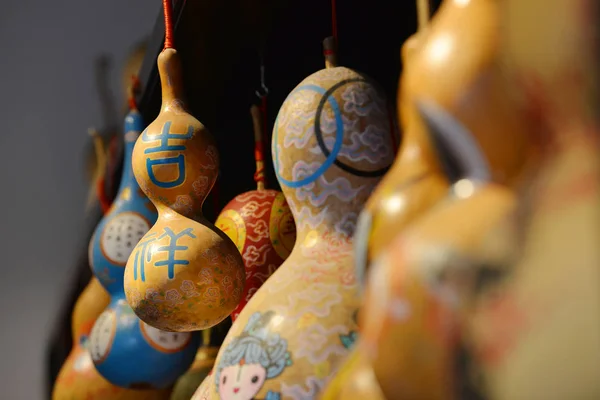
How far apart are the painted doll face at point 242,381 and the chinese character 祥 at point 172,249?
7.0 inches

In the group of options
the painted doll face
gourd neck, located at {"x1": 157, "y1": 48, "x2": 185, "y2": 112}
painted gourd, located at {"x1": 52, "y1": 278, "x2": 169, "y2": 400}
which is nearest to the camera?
the painted doll face

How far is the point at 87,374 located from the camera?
1.24 metres

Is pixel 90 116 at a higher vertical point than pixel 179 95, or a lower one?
lower

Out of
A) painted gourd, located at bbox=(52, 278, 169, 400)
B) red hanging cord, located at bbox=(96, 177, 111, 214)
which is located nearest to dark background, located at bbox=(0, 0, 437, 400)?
red hanging cord, located at bbox=(96, 177, 111, 214)

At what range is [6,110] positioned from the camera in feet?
6.88

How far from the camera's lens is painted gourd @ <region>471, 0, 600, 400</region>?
0.92 feet

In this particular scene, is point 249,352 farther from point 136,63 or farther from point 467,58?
point 136,63

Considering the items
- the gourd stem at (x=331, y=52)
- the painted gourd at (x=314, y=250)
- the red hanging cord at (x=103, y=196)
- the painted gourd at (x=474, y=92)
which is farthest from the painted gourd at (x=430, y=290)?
the red hanging cord at (x=103, y=196)

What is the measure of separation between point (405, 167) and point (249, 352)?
0.25m

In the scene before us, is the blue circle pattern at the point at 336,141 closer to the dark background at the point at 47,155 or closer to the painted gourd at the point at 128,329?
the painted gourd at the point at 128,329

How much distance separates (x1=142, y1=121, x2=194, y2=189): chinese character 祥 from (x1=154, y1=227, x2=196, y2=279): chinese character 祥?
5 cm

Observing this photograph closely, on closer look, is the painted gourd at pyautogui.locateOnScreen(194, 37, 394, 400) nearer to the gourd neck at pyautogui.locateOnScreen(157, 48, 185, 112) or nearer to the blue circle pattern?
the blue circle pattern

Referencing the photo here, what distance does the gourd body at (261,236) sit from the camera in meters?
0.91

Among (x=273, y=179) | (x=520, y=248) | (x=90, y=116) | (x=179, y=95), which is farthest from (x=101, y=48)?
(x=520, y=248)
